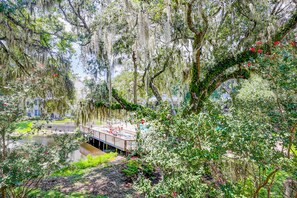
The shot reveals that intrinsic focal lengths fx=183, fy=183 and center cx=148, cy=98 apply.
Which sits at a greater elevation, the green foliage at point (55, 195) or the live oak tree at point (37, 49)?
the live oak tree at point (37, 49)

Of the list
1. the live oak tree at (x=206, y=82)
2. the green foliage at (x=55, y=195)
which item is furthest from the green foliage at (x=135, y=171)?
the live oak tree at (x=206, y=82)

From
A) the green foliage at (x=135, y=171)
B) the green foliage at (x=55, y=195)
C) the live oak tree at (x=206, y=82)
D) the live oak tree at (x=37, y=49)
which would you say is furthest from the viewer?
the green foliage at (x=135, y=171)

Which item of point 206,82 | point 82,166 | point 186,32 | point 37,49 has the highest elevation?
point 186,32

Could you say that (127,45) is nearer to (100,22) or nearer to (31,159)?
(100,22)

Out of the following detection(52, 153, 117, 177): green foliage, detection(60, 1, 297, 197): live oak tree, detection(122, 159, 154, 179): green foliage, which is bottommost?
detection(52, 153, 117, 177): green foliage

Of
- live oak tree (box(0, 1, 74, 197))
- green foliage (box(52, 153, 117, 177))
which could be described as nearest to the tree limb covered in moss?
live oak tree (box(0, 1, 74, 197))

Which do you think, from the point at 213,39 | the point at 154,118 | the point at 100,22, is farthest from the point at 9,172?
the point at 213,39

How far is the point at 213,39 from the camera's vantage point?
4730mm

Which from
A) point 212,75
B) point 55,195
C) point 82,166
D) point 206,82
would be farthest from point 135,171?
point 212,75

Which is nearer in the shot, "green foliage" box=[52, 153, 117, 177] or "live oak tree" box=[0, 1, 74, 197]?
"live oak tree" box=[0, 1, 74, 197]

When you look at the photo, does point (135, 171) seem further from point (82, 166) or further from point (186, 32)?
point (186, 32)

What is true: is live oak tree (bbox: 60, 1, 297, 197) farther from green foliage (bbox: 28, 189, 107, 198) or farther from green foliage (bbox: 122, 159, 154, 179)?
green foliage (bbox: 28, 189, 107, 198)

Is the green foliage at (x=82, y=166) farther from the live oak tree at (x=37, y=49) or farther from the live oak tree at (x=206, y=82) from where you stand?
the live oak tree at (x=37, y=49)

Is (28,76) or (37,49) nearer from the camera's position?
(28,76)
